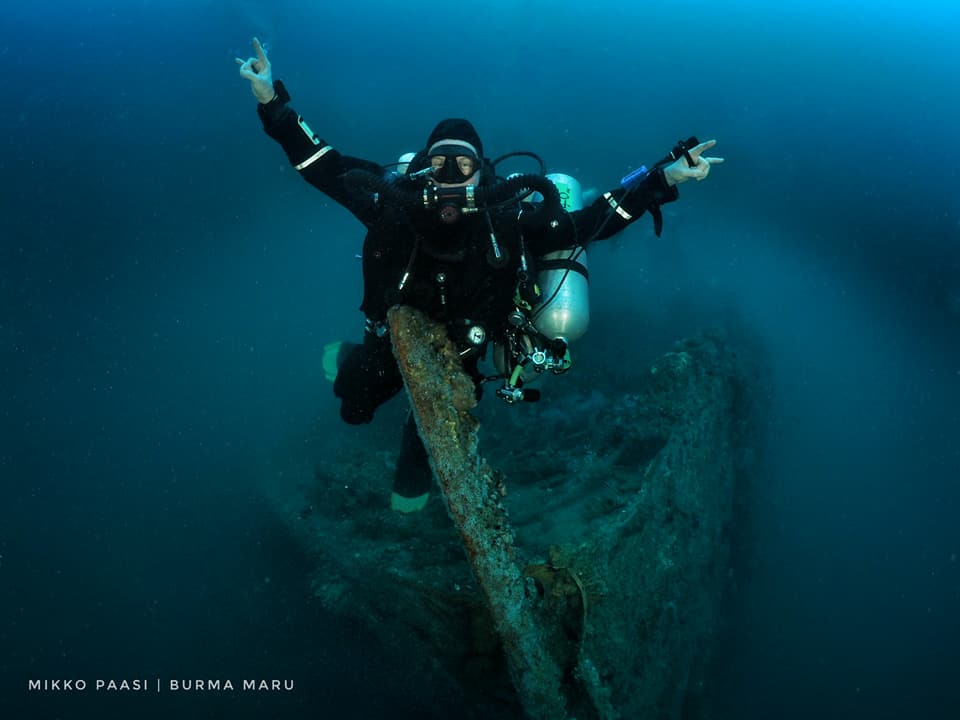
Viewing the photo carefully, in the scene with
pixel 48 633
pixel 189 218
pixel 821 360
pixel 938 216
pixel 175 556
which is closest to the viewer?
pixel 48 633

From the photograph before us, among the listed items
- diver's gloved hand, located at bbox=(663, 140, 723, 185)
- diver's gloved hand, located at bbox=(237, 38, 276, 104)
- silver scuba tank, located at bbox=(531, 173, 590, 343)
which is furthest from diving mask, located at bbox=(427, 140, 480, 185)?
diver's gloved hand, located at bbox=(663, 140, 723, 185)

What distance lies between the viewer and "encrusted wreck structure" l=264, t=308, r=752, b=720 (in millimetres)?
2686

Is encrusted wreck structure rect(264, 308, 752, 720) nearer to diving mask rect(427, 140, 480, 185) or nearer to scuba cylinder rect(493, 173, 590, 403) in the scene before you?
scuba cylinder rect(493, 173, 590, 403)

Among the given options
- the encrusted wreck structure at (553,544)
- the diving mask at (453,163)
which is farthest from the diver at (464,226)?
the encrusted wreck structure at (553,544)

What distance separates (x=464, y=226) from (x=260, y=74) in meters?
2.07

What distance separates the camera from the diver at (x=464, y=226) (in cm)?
319

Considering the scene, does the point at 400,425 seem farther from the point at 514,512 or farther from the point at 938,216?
the point at 938,216

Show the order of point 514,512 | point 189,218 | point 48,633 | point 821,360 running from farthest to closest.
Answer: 1. point 189,218
2. point 821,360
3. point 48,633
4. point 514,512

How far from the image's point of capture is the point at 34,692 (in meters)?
6.65

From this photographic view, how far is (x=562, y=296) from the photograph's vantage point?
4246mm

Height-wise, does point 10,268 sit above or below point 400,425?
above

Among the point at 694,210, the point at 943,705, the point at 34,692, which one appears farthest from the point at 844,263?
the point at 34,692

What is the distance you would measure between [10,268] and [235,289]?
12.1 meters

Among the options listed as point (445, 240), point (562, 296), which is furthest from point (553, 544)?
point (445, 240)
